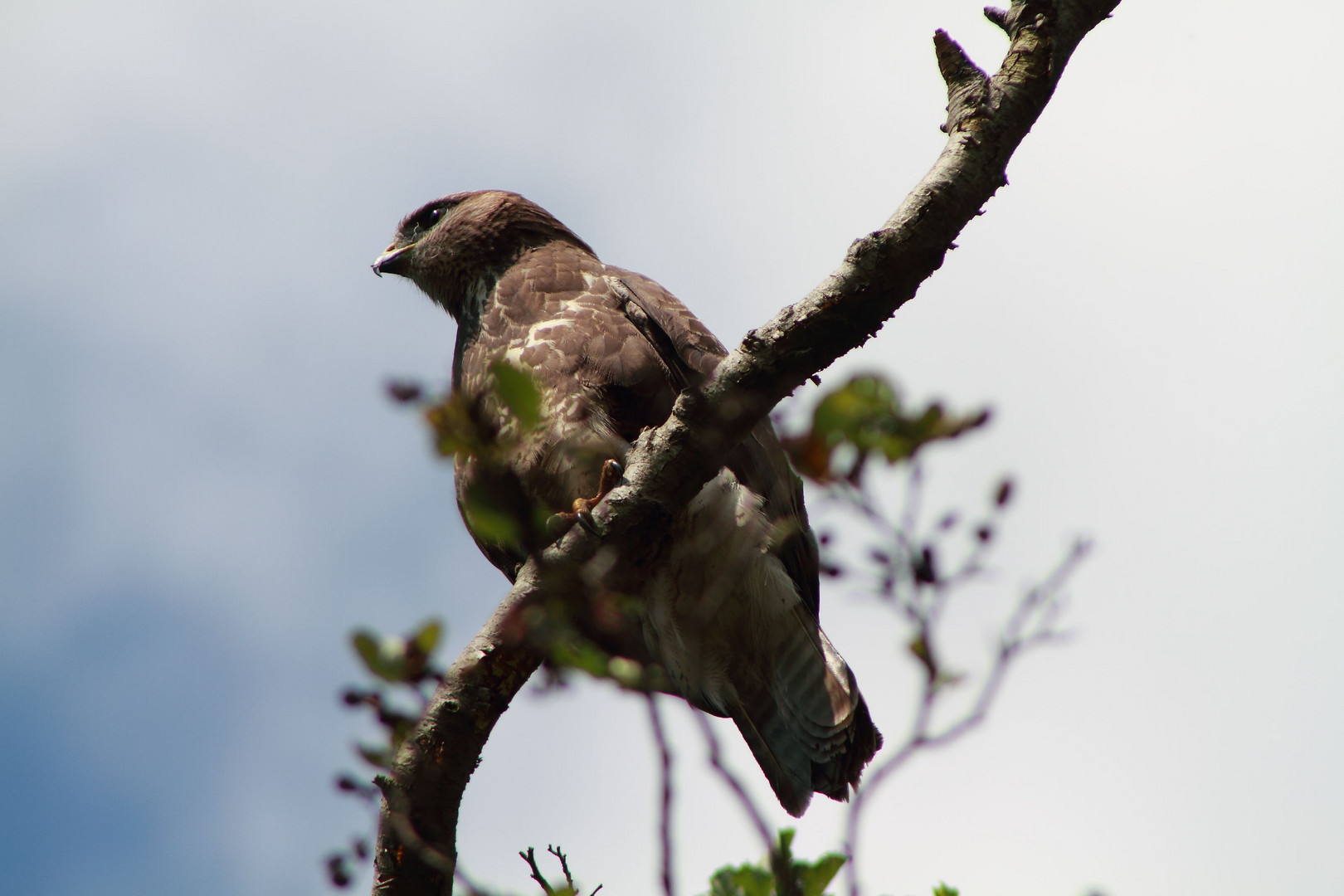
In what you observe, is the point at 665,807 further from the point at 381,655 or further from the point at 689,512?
the point at 689,512

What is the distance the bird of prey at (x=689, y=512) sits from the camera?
401 cm

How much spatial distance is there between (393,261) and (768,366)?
11.9 feet

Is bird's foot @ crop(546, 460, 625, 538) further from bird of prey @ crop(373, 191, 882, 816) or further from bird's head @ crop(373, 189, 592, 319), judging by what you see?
bird's head @ crop(373, 189, 592, 319)

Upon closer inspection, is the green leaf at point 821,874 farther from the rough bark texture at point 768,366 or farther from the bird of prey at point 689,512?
the bird of prey at point 689,512

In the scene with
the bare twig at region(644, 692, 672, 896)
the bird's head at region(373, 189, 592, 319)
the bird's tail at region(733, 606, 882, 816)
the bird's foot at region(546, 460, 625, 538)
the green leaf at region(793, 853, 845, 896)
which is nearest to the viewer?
the bare twig at region(644, 692, 672, 896)

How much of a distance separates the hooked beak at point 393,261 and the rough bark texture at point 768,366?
123 inches

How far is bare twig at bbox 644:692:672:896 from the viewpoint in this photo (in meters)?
1.40

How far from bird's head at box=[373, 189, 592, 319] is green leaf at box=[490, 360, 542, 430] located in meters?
3.59

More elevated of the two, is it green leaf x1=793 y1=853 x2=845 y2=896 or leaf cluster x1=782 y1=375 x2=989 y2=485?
leaf cluster x1=782 y1=375 x2=989 y2=485

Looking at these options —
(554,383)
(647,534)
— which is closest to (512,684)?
(647,534)

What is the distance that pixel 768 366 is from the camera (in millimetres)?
2727

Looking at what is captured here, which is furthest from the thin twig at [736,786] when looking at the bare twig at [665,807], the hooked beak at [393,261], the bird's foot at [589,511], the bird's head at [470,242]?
the hooked beak at [393,261]

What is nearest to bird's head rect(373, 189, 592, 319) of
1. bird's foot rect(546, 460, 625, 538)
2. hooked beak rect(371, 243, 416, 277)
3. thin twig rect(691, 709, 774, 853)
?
hooked beak rect(371, 243, 416, 277)

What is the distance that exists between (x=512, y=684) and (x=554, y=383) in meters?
1.23
